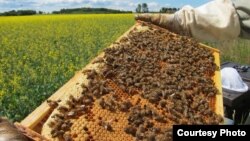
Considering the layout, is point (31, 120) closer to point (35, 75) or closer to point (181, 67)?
point (181, 67)

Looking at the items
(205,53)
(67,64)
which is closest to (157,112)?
(205,53)

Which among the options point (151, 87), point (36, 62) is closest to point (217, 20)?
point (151, 87)

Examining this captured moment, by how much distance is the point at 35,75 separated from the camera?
33.0 feet

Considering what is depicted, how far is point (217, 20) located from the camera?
5047 mm

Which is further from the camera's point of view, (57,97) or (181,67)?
(181,67)

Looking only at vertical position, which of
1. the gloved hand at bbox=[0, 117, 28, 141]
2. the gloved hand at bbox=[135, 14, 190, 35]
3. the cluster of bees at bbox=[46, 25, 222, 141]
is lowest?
the cluster of bees at bbox=[46, 25, 222, 141]

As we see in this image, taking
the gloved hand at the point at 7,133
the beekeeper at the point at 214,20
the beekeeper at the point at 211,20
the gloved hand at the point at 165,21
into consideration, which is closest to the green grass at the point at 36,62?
the gloved hand at the point at 165,21

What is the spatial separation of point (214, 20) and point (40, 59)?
8578mm

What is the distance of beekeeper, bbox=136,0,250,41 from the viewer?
4.96 meters

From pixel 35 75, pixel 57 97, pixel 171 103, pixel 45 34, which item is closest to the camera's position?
pixel 57 97

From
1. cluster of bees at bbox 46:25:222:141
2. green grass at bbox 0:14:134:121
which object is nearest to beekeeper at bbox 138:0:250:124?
cluster of bees at bbox 46:25:222:141

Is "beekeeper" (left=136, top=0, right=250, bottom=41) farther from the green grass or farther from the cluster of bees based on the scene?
the green grass

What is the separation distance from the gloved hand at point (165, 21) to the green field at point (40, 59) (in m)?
3.62

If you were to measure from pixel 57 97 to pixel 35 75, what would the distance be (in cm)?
692
